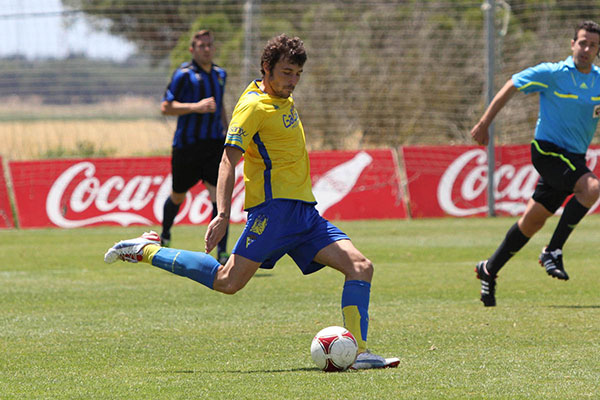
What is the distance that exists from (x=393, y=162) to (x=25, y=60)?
7.92 metres

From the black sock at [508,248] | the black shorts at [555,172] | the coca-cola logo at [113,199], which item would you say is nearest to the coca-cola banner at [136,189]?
the coca-cola logo at [113,199]

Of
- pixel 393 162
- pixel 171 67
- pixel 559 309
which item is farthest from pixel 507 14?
pixel 559 309

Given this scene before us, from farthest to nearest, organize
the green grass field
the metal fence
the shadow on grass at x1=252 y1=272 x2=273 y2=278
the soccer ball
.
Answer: the metal fence, the shadow on grass at x1=252 y1=272 x2=273 y2=278, the soccer ball, the green grass field

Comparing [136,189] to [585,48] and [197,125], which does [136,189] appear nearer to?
[197,125]

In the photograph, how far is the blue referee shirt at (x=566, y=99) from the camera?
26.0 feet

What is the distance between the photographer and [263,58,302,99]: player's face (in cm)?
554

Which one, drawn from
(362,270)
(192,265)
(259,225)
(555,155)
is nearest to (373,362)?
(362,270)

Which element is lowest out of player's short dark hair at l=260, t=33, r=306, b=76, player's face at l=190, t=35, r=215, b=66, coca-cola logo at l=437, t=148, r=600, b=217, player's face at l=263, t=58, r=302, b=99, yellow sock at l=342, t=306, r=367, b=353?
coca-cola logo at l=437, t=148, r=600, b=217

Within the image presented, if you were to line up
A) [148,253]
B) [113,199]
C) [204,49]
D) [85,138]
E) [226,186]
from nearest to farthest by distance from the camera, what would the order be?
[226,186] < [148,253] < [204,49] < [113,199] < [85,138]

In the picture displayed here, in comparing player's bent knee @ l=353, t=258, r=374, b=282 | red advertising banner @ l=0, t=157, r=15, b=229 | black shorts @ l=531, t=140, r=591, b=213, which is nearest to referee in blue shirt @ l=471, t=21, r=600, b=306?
black shorts @ l=531, t=140, r=591, b=213

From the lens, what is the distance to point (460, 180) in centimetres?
1606

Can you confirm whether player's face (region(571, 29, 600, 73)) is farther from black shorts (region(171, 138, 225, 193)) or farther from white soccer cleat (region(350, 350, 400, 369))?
black shorts (region(171, 138, 225, 193))

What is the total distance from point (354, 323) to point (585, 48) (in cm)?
365

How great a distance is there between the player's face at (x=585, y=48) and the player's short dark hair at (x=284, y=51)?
10.9 feet
